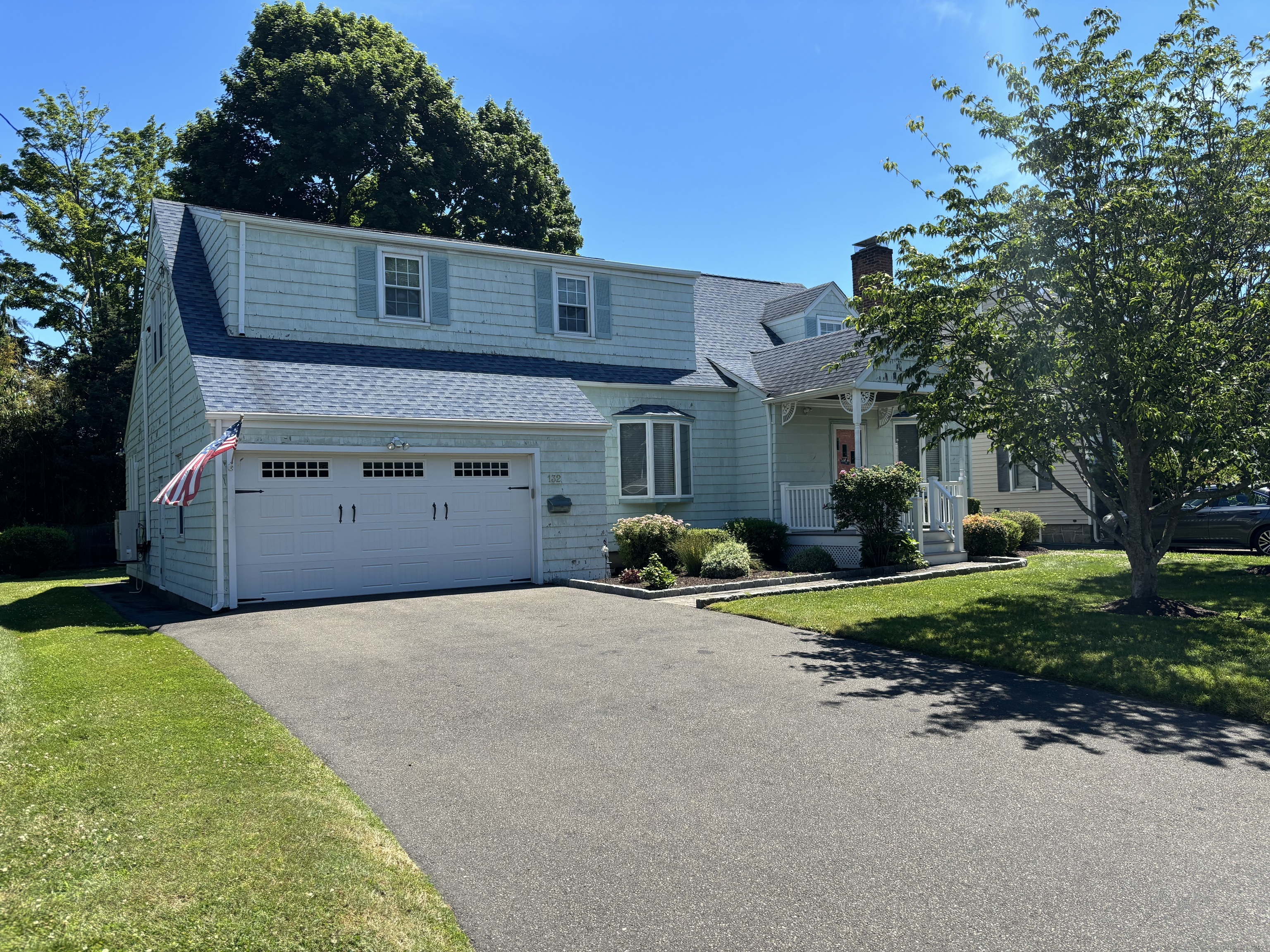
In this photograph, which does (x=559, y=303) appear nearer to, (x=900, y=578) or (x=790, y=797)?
(x=900, y=578)

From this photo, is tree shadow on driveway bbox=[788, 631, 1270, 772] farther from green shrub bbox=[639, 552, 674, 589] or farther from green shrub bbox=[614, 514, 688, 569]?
green shrub bbox=[614, 514, 688, 569]

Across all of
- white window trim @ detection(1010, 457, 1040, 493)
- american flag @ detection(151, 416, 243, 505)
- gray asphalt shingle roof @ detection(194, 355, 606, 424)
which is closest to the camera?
american flag @ detection(151, 416, 243, 505)

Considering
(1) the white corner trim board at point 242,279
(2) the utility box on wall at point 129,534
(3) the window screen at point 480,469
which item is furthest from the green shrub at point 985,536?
(2) the utility box on wall at point 129,534

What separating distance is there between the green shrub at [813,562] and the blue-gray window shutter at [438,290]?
8.40 meters

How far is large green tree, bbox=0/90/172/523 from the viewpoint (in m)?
27.8

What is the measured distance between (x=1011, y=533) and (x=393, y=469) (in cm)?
1295

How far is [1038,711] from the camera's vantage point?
6977 mm

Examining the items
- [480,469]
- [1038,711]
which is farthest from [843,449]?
[1038,711]

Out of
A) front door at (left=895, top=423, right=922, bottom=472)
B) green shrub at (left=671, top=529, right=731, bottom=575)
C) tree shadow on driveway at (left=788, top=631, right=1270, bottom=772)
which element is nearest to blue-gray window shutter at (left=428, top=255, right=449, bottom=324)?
green shrub at (left=671, top=529, right=731, bottom=575)

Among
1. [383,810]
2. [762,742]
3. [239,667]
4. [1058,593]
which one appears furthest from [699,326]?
[383,810]

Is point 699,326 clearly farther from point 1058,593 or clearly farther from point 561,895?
point 561,895

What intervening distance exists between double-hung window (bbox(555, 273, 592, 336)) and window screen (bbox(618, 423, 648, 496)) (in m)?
2.48

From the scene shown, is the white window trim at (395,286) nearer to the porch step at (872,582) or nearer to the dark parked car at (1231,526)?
the porch step at (872,582)

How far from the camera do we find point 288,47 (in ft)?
103
